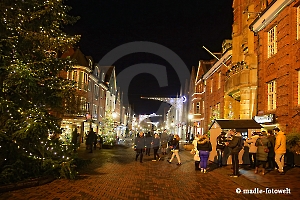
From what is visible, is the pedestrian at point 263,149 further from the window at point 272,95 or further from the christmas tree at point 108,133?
the christmas tree at point 108,133

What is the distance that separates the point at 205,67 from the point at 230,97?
1687 cm

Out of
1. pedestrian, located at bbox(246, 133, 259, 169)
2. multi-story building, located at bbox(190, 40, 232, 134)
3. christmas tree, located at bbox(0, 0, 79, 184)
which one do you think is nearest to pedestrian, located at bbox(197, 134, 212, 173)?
pedestrian, located at bbox(246, 133, 259, 169)

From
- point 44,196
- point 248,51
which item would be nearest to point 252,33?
point 248,51

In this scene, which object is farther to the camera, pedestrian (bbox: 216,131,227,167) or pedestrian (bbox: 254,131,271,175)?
pedestrian (bbox: 216,131,227,167)

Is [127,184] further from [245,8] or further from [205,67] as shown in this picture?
[205,67]

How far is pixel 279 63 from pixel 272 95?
2.56 meters

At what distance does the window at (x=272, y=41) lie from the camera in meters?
19.6

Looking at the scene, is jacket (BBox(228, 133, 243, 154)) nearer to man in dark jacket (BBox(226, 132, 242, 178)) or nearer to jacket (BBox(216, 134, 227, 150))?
man in dark jacket (BBox(226, 132, 242, 178))

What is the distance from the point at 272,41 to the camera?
20375 mm

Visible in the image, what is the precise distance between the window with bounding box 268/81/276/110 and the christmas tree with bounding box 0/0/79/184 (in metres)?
13.2

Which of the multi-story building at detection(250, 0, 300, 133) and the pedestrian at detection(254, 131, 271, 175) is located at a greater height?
the multi-story building at detection(250, 0, 300, 133)

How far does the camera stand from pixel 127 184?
9930mm

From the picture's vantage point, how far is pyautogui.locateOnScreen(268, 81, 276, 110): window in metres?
19.8

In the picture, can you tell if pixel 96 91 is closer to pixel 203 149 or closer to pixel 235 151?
pixel 203 149
